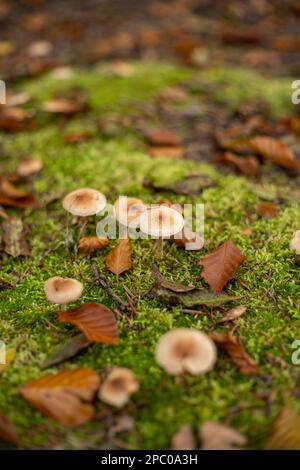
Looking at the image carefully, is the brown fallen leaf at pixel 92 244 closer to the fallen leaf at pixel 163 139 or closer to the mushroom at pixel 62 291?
the mushroom at pixel 62 291

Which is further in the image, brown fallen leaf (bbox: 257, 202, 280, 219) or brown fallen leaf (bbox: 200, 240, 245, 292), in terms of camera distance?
brown fallen leaf (bbox: 257, 202, 280, 219)

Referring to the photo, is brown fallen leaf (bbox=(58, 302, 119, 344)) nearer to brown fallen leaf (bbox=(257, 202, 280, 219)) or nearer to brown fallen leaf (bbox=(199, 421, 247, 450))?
brown fallen leaf (bbox=(199, 421, 247, 450))

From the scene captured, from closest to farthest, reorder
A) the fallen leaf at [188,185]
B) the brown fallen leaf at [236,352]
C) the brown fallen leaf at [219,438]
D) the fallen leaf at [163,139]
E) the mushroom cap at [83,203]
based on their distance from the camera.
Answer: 1. the brown fallen leaf at [219,438]
2. the brown fallen leaf at [236,352]
3. the mushroom cap at [83,203]
4. the fallen leaf at [188,185]
5. the fallen leaf at [163,139]

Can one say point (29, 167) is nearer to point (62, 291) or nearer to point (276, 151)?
point (62, 291)

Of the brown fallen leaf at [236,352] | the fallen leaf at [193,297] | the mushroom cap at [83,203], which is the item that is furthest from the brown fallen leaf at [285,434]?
the mushroom cap at [83,203]

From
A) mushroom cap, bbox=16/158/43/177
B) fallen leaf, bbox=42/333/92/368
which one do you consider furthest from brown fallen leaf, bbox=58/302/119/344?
mushroom cap, bbox=16/158/43/177

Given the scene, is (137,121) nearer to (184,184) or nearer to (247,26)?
(184,184)
